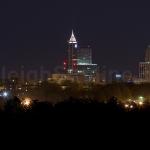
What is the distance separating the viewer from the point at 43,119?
1664 centimetres

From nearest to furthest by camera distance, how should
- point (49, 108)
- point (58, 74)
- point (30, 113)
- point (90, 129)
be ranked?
point (90, 129)
point (30, 113)
point (49, 108)
point (58, 74)

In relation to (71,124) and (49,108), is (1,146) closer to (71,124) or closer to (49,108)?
(71,124)

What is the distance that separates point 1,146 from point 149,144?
3171 mm

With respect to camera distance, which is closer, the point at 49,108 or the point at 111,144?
the point at 111,144

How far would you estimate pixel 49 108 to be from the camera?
19.1 metres

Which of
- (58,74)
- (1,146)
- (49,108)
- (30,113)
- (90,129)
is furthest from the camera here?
(58,74)

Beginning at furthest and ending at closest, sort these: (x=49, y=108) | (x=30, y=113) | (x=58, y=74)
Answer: (x=58, y=74), (x=49, y=108), (x=30, y=113)

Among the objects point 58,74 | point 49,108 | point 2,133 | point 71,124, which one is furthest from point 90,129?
point 58,74

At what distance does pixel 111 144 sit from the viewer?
14.9 m

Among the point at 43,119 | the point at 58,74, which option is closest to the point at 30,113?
the point at 43,119

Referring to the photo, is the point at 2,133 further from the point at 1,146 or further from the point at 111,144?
the point at 111,144

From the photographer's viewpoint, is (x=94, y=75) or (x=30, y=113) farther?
(x=94, y=75)

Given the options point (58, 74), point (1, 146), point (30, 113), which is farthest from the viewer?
point (58, 74)

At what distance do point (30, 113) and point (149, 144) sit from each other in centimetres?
389
